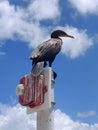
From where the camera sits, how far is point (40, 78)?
63.4ft

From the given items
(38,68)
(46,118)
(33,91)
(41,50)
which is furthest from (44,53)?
(46,118)

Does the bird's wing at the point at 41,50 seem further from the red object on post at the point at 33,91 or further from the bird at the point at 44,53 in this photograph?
the red object on post at the point at 33,91

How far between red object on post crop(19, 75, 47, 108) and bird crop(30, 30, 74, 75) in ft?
1.30

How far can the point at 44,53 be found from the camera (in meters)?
19.7

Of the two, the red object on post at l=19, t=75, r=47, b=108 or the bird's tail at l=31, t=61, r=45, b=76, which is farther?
the bird's tail at l=31, t=61, r=45, b=76

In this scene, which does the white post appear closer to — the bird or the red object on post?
the red object on post

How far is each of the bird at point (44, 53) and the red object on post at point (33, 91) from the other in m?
0.40

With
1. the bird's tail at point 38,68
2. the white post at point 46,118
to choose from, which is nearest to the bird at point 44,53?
the bird's tail at point 38,68

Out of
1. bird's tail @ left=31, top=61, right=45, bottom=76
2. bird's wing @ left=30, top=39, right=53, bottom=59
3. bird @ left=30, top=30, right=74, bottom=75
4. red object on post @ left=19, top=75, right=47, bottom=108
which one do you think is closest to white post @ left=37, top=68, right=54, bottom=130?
red object on post @ left=19, top=75, right=47, bottom=108

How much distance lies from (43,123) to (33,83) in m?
2.01

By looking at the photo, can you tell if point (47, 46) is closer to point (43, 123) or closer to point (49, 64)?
point (49, 64)

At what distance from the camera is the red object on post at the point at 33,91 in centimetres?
1905

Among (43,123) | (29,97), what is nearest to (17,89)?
(29,97)

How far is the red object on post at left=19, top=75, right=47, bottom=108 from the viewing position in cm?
1905
